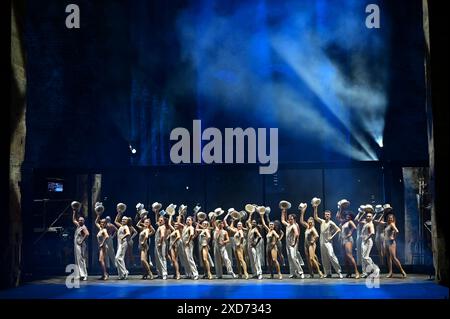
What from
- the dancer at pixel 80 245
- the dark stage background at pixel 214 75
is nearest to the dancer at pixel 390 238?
the dancer at pixel 80 245

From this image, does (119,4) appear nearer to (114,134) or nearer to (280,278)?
(114,134)

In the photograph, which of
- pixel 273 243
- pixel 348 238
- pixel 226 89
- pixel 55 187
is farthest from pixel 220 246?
pixel 226 89

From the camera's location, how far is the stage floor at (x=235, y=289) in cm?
1088

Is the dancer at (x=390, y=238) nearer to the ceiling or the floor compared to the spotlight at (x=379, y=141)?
nearer to the floor

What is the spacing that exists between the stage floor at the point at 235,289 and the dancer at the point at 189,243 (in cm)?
41

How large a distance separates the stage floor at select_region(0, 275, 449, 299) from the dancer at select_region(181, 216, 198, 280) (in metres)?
0.41

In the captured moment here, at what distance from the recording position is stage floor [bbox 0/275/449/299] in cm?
1088

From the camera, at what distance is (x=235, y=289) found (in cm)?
1216

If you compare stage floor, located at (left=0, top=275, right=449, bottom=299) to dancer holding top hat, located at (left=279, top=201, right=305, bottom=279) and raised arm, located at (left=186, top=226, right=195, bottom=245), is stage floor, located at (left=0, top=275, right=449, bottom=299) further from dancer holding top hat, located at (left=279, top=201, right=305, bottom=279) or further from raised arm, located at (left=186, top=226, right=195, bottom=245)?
raised arm, located at (left=186, top=226, right=195, bottom=245)

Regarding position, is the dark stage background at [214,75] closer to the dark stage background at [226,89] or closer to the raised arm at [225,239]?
the dark stage background at [226,89]

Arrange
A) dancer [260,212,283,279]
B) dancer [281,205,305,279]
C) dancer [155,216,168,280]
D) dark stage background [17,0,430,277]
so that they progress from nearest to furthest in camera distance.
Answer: dancer [260,212,283,279] → dancer [281,205,305,279] → dancer [155,216,168,280] → dark stage background [17,0,430,277]

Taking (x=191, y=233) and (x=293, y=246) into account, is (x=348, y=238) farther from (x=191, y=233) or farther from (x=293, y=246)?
(x=191, y=233)

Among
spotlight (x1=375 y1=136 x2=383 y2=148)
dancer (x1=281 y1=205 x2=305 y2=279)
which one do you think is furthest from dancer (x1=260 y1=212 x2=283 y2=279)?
spotlight (x1=375 y1=136 x2=383 y2=148)

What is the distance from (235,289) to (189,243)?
2850 millimetres
